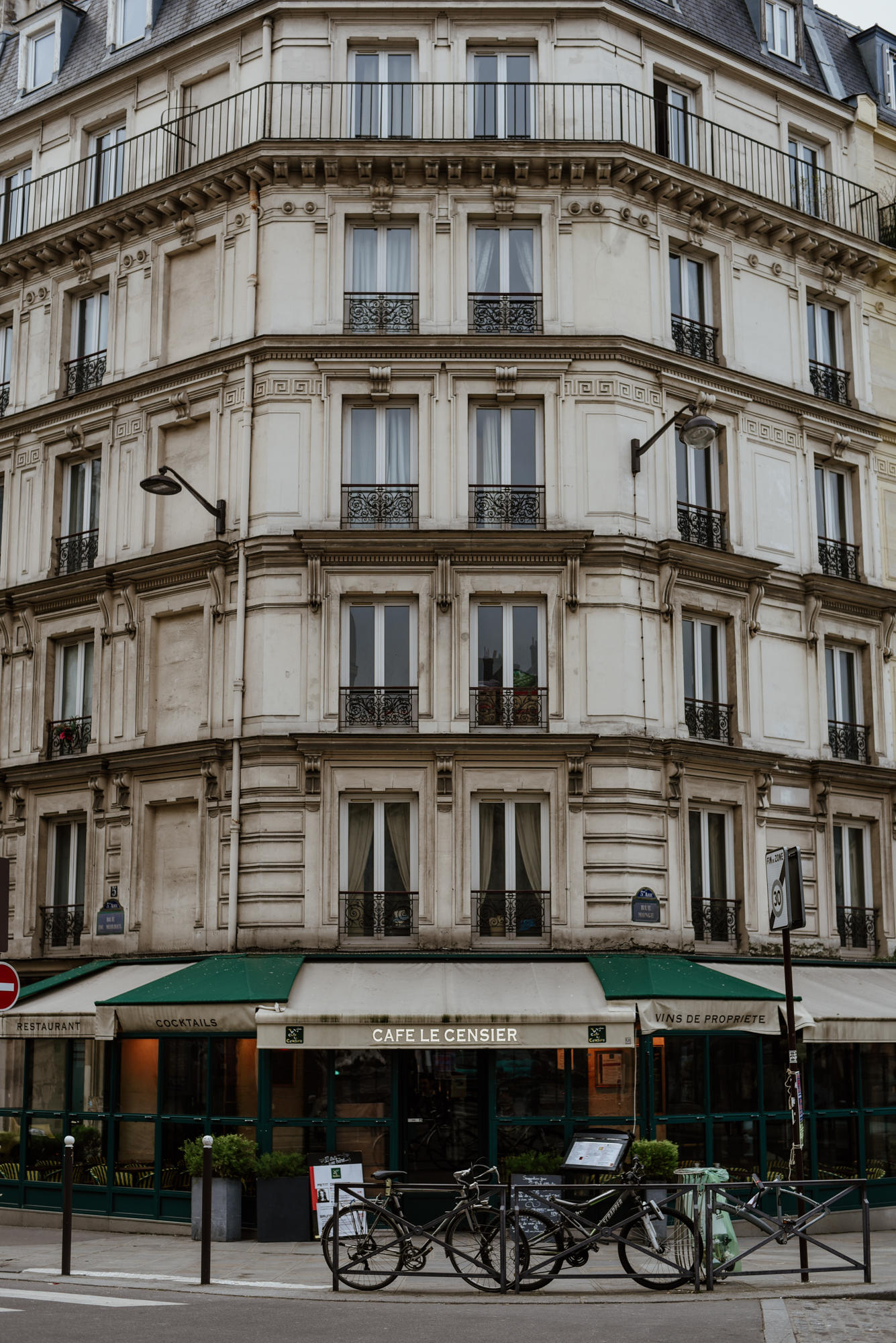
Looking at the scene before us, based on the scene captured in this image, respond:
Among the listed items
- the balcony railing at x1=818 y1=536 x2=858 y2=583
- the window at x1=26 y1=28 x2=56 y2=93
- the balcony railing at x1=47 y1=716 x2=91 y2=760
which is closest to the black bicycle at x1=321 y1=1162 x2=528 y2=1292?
the balcony railing at x1=47 y1=716 x2=91 y2=760

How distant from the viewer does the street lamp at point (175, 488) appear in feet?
69.5

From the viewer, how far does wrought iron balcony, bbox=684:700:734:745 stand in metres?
22.6

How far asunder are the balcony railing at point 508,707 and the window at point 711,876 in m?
2.70

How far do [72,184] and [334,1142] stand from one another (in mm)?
15855

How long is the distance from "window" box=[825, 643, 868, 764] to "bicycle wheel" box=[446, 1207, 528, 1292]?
12.0 m

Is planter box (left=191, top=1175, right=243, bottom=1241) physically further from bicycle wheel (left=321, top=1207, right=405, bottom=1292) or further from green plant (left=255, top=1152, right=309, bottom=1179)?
bicycle wheel (left=321, top=1207, right=405, bottom=1292)

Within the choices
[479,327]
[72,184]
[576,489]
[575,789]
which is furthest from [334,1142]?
[72,184]

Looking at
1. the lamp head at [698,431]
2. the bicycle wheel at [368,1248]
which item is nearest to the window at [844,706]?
the lamp head at [698,431]

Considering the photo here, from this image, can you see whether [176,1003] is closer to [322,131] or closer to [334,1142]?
[334,1142]

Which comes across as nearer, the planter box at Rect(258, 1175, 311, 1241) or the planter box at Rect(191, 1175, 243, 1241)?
the planter box at Rect(258, 1175, 311, 1241)

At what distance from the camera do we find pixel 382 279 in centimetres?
2322

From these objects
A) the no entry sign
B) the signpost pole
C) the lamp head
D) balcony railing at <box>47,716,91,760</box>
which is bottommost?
the signpost pole

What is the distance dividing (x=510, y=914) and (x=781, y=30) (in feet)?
52.4

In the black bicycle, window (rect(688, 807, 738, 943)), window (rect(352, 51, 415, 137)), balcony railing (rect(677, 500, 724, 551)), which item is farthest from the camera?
window (rect(352, 51, 415, 137))
